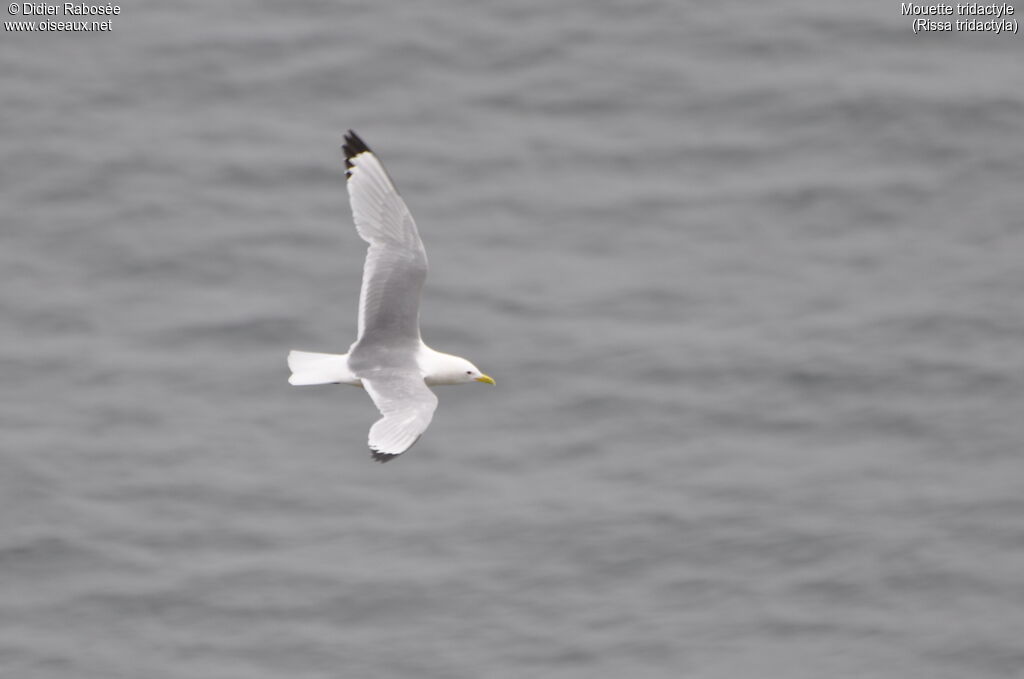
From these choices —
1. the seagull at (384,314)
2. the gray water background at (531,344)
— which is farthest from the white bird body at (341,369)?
the gray water background at (531,344)

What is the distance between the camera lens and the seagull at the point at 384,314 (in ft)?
44.0

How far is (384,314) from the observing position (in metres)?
14.0

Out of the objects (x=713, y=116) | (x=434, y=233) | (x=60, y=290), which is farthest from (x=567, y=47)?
(x=60, y=290)

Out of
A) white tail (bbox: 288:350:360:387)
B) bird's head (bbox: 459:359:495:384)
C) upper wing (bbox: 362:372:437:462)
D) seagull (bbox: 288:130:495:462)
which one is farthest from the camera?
bird's head (bbox: 459:359:495:384)

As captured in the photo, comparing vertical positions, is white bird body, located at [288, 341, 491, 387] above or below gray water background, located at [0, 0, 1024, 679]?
below

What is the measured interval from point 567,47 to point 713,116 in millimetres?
2026

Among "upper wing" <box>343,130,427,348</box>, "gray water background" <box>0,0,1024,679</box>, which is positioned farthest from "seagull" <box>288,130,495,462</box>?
"gray water background" <box>0,0,1024,679</box>

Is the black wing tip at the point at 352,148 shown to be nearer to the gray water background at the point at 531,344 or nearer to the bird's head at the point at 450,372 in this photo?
the bird's head at the point at 450,372

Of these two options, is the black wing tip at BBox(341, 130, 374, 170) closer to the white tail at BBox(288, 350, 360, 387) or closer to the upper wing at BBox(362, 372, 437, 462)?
the white tail at BBox(288, 350, 360, 387)

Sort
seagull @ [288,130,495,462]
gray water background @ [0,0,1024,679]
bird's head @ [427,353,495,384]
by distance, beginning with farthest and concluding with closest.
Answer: gray water background @ [0,0,1024,679], bird's head @ [427,353,495,384], seagull @ [288,130,495,462]

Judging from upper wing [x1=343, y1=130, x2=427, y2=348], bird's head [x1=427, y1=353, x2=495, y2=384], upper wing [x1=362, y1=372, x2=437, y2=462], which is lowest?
Result: upper wing [x1=362, y1=372, x2=437, y2=462]

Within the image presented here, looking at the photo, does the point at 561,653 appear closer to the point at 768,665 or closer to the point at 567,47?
the point at 768,665

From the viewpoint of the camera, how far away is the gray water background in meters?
19.2

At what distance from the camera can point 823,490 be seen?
66.4 ft
